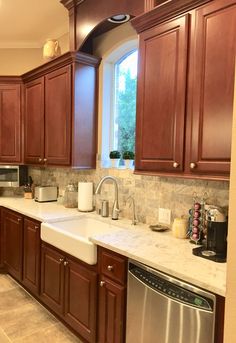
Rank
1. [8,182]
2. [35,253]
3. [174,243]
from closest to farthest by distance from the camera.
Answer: [174,243] < [35,253] < [8,182]

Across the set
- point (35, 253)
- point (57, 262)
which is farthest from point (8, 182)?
point (57, 262)

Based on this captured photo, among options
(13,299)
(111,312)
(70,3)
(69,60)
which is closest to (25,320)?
(13,299)

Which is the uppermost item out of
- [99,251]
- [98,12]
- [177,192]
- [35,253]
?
[98,12]

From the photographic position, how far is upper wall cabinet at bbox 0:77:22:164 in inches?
143

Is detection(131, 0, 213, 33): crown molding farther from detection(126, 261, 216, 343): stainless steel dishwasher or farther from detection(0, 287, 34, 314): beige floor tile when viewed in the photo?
detection(0, 287, 34, 314): beige floor tile

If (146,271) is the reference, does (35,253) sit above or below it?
below

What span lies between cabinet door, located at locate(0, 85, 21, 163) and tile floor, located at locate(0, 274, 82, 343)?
1642 millimetres

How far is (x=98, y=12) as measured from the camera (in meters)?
2.56

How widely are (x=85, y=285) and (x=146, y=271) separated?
65 centimetres

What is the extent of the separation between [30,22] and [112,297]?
3109 millimetres

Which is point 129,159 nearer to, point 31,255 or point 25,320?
point 31,255

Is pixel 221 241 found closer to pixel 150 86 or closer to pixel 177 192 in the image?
pixel 177 192

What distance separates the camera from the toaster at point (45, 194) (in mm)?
3389

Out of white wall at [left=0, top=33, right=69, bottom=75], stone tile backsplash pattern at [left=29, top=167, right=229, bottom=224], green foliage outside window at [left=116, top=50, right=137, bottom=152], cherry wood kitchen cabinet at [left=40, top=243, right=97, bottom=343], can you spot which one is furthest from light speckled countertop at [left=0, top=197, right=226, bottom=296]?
white wall at [left=0, top=33, right=69, bottom=75]
